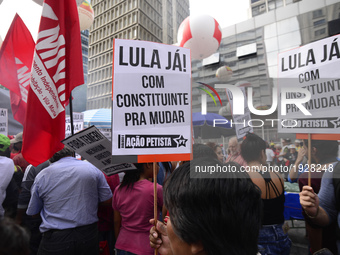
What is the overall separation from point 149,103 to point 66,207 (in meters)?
1.25

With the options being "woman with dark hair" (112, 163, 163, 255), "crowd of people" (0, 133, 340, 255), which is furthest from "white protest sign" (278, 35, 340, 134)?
"woman with dark hair" (112, 163, 163, 255)

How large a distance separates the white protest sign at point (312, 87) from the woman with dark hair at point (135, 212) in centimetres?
129

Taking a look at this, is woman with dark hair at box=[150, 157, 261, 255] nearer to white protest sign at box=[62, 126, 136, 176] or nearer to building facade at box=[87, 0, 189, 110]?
white protest sign at box=[62, 126, 136, 176]

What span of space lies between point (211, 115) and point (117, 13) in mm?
13407

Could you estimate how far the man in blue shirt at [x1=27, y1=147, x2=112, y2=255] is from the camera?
2.06 meters

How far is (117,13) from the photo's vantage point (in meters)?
16.8

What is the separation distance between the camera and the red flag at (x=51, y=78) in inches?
81.5

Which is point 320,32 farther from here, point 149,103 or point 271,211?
point 149,103

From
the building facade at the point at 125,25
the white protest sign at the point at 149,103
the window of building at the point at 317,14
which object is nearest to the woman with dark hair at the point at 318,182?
the white protest sign at the point at 149,103

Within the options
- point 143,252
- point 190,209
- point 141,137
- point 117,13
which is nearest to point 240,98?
point 141,137

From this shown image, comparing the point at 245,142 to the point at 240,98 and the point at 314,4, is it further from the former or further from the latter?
the point at 314,4

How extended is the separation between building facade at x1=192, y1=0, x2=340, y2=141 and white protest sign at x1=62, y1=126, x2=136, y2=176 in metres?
9.51

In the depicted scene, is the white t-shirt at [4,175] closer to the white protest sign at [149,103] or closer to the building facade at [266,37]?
the white protest sign at [149,103]

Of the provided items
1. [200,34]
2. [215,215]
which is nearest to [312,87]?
[215,215]
